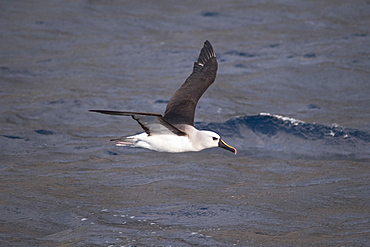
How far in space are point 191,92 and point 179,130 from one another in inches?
61.1

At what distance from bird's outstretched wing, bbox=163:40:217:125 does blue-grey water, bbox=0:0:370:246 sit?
1309mm

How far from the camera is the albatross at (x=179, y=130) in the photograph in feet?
28.6

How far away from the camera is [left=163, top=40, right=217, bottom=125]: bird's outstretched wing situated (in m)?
9.72

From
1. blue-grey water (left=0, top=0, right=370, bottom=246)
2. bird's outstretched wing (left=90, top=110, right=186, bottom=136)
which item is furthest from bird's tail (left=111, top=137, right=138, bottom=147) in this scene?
blue-grey water (left=0, top=0, right=370, bottom=246)

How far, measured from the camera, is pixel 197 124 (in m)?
13.7

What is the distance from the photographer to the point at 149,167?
11211 millimetres

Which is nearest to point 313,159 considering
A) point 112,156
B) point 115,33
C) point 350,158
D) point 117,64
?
point 350,158

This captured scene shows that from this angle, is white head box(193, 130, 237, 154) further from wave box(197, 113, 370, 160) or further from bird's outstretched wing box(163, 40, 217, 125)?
wave box(197, 113, 370, 160)

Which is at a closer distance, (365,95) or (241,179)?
(241,179)

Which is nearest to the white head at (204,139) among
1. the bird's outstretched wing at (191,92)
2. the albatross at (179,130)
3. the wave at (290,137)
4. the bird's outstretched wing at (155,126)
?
the albatross at (179,130)

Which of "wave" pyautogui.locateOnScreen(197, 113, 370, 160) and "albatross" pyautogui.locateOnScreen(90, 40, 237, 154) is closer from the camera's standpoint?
"albatross" pyautogui.locateOnScreen(90, 40, 237, 154)

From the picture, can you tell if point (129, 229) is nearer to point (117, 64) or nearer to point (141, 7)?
point (117, 64)

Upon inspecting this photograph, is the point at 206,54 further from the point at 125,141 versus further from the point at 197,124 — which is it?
the point at 197,124

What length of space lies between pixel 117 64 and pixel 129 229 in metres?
10.5
